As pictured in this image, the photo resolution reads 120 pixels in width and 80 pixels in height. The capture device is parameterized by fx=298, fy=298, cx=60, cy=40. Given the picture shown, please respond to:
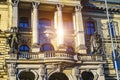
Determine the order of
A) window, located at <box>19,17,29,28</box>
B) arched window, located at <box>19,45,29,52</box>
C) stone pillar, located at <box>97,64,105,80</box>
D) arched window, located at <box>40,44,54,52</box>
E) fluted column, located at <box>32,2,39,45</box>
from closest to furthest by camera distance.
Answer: stone pillar, located at <box>97,64,105,80</box> < fluted column, located at <box>32,2,39,45</box> < arched window, located at <box>19,45,29,52</box> < arched window, located at <box>40,44,54,52</box> < window, located at <box>19,17,29,28</box>

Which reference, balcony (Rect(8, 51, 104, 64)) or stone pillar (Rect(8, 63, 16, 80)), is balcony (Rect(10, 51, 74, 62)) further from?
stone pillar (Rect(8, 63, 16, 80))

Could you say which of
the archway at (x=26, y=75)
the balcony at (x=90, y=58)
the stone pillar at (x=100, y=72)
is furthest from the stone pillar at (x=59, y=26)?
the archway at (x=26, y=75)

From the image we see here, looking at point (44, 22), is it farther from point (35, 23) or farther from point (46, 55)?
point (46, 55)

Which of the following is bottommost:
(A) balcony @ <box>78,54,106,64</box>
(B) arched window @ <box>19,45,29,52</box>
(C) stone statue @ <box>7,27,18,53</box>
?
(A) balcony @ <box>78,54,106,64</box>

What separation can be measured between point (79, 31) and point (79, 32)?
0.14m

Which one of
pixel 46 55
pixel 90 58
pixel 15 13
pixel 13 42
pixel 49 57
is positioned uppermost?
pixel 15 13

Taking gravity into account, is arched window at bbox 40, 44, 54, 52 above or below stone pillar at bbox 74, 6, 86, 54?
below

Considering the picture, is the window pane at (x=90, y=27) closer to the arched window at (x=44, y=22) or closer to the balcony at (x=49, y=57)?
the arched window at (x=44, y=22)

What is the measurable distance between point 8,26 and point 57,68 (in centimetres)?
930

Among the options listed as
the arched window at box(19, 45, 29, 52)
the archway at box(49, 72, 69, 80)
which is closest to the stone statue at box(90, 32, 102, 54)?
the archway at box(49, 72, 69, 80)

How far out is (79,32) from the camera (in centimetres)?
3947

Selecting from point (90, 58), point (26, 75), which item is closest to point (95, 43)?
point (90, 58)

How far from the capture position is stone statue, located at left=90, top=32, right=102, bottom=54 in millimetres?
37666

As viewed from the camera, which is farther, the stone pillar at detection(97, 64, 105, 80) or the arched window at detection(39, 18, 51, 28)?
the arched window at detection(39, 18, 51, 28)
